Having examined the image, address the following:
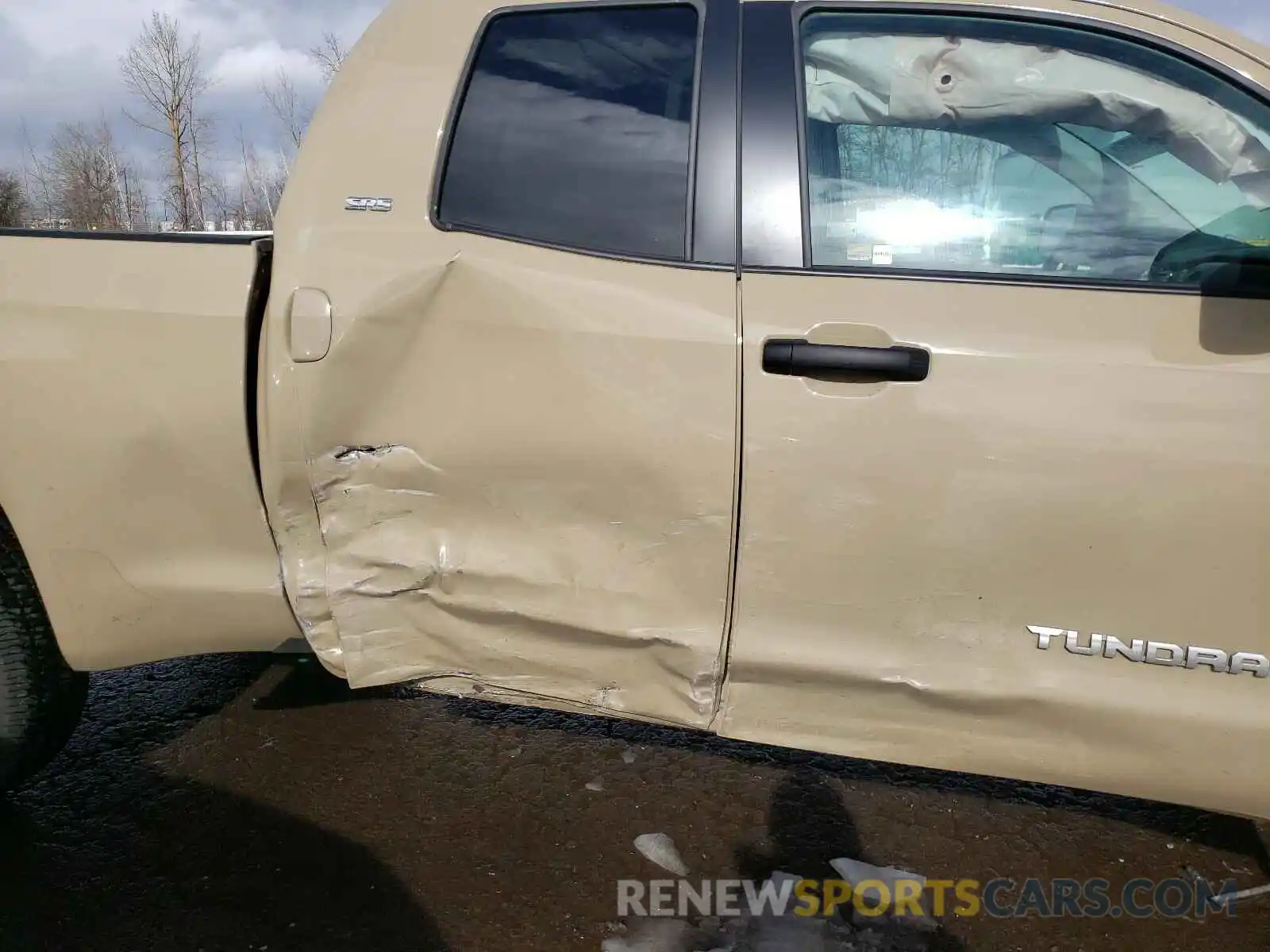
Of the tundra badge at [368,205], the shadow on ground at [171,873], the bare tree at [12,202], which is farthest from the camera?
the bare tree at [12,202]

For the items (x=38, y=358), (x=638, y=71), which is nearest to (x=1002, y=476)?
(x=638, y=71)

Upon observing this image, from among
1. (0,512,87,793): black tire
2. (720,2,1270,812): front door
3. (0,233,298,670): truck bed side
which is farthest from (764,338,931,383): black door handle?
(0,512,87,793): black tire

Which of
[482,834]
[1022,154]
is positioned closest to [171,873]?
[482,834]

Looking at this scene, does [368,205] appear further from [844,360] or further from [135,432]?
[844,360]

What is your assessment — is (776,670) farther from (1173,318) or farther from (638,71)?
(638,71)

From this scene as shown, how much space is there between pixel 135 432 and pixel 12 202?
110ft

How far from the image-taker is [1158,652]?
1.67m

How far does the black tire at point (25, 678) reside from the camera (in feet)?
6.91

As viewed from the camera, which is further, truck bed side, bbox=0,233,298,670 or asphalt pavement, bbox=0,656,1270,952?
asphalt pavement, bbox=0,656,1270,952

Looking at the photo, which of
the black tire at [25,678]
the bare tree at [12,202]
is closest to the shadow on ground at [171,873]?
the black tire at [25,678]

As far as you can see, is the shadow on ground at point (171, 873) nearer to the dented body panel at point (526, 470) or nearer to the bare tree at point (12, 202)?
the dented body panel at point (526, 470)

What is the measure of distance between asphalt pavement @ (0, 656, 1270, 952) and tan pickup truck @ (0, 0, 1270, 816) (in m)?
0.53

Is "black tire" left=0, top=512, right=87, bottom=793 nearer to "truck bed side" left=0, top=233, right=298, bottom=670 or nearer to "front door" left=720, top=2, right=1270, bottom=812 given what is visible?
"truck bed side" left=0, top=233, right=298, bottom=670

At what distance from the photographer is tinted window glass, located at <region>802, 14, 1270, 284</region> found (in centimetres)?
174
